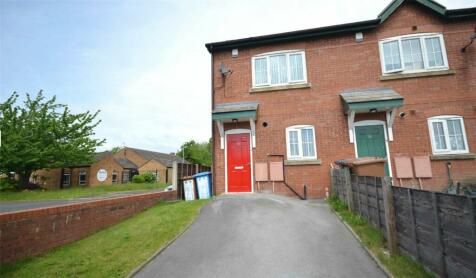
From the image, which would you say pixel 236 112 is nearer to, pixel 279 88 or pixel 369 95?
pixel 279 88

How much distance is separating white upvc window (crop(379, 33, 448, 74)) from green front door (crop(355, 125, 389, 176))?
8.46ft

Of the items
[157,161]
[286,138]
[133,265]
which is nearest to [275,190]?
[286,138]

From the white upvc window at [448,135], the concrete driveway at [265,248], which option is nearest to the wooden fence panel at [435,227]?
the concrete driveway at [265,248]

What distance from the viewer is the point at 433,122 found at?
9.29 metres

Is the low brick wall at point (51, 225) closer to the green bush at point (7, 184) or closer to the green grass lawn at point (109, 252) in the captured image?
the green grass lawn at point (109, 252)

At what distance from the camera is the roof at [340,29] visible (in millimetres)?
9641

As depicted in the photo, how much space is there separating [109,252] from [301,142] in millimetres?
7762

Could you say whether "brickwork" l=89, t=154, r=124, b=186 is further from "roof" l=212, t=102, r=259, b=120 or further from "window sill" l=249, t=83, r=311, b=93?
"window sill" l=249, t=83, r=311, b=93

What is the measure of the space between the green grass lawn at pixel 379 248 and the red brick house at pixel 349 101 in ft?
11.7

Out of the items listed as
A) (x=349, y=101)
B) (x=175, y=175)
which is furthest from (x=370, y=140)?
(x=175, y=175)

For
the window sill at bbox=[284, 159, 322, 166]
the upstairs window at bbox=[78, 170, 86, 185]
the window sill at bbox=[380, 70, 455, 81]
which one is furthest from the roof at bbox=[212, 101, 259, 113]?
the upstairs window at bbox=[78, 170, 86, 185]

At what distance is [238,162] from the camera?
1055 centimetres

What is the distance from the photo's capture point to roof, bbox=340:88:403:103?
8969 millimetres

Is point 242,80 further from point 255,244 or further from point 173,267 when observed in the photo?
point 173,267
